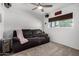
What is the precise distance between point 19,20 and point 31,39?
18.5 inches

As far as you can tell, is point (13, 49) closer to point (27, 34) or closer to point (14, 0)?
point (27, 34)

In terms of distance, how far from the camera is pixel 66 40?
2.23 meters

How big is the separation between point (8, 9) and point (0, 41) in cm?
66

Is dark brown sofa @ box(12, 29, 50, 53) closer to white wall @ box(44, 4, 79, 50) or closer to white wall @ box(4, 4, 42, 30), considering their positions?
white wall @ box(4, 4, 42, 30)

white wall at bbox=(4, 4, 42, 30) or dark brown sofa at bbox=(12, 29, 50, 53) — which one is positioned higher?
white wall at bbox=(4, 4, 42, 30)

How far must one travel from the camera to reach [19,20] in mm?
1672

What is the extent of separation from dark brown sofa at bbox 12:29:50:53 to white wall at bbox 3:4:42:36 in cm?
10

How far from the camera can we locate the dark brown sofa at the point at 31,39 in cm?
170

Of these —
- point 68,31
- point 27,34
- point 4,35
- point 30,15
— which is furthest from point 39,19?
point 68,31

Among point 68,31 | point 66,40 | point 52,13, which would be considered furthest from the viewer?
point 68,31

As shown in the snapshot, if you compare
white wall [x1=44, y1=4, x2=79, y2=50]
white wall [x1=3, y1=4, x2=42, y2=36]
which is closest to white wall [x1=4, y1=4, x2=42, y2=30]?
white wall [x1=3, y1=4, x2=42, y2=36]

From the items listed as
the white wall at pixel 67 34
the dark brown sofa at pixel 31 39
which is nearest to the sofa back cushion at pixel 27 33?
the dark brown sofa at pixel 31 39

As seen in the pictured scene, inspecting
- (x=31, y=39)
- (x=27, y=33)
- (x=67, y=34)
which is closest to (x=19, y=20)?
(x=27, y=33)

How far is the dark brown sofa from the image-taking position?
5.56 ft
